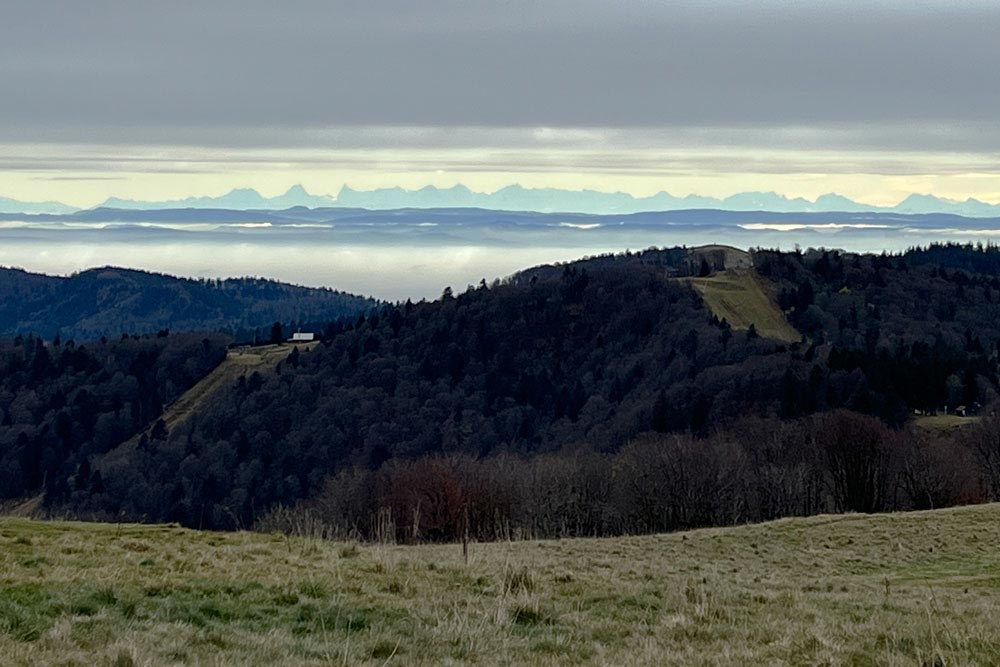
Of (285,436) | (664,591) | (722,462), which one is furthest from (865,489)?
(285,436)

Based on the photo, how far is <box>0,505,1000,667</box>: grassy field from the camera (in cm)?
923

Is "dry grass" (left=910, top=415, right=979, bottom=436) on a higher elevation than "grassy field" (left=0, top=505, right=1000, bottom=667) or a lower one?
lower

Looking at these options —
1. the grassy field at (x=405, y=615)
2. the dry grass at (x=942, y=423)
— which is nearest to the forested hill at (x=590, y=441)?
the dry grass at (x=942, y=423)

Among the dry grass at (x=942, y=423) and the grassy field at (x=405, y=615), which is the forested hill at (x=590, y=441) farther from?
the grassy field at (x=405, y=615)

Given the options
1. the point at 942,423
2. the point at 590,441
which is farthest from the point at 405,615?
the point at 590,441

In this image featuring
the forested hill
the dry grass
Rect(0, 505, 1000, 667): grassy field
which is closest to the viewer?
Rect(0, 505, 1000, 667): grassy field

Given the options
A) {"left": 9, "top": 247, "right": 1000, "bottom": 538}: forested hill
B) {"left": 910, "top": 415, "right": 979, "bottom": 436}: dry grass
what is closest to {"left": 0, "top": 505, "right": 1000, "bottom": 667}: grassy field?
{"left": 9, "top": 247, "right": 1000, "bottom": 538}: forested hill

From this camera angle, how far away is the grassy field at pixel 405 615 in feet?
30.3

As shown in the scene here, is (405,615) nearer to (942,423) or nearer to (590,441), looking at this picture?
(942,423)

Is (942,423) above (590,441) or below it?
above

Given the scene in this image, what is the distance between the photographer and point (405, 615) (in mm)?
11320

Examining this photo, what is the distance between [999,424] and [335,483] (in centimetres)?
5915

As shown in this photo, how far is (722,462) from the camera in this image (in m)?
87.1

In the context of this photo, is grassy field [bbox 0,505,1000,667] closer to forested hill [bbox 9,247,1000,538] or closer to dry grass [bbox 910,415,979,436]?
forested hill [bbox 9,247,1000,538]
